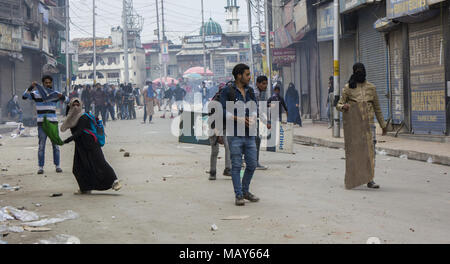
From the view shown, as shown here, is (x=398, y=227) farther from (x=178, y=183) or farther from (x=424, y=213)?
(x=178, y=183)

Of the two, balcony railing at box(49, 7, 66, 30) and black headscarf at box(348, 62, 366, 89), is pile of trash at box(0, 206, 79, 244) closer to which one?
black headscarf at box(348, 62, 366, 89)

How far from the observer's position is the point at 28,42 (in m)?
41.0

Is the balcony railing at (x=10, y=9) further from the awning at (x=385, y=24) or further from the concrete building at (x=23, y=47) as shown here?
the awning at (x=385, y=24)

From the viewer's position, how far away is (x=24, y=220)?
7246mm

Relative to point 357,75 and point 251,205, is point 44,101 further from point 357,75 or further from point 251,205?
point 357,75

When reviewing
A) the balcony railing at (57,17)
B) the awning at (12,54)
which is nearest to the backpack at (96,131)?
the awning at (12,54)

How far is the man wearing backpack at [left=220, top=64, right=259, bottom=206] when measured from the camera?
8.20 m

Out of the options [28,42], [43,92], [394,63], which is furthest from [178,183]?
[28,42]

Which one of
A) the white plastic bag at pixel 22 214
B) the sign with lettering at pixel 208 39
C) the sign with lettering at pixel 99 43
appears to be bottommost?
the white plastic bag at pixel 22 214

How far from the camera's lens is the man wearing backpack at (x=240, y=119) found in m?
8.20

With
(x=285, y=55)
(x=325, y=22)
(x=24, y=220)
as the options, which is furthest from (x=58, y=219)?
(x=285, y=55)

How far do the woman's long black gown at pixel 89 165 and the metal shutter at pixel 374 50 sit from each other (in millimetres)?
12674

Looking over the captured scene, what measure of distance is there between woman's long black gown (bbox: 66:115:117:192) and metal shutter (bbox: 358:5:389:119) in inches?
499

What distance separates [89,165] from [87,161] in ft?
0.22
